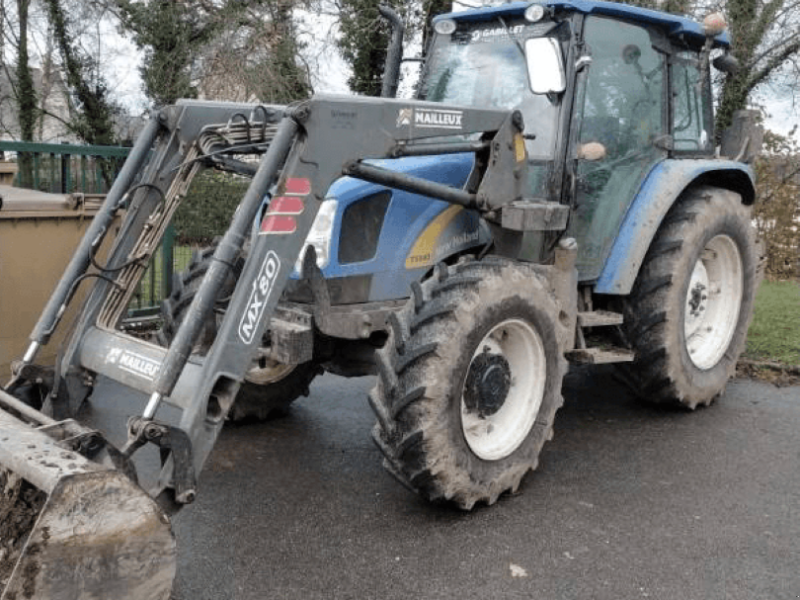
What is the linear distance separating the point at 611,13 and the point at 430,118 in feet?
4.97

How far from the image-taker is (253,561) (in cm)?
333

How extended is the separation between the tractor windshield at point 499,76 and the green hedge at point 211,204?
548 cm

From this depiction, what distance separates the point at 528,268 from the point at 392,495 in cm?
128

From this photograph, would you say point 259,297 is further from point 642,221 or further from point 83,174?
point 83,174

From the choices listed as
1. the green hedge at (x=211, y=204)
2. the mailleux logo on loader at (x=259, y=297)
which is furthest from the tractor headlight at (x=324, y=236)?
the green hedge at (x=211, y=204)

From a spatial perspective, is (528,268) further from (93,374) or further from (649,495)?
(93,374)

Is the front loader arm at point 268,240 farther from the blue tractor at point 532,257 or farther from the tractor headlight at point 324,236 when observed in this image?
the tractor headlight at point 324,236

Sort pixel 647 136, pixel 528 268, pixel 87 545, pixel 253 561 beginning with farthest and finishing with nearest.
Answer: pixel 647 136
pixel 528 268
pixel 253 561
pixel 87 545

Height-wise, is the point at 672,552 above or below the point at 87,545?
below

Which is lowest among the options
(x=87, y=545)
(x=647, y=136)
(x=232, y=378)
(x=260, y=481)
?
(x=260, y=481)

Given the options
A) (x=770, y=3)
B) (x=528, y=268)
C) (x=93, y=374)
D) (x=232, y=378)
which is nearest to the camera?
(x=232, y=378)

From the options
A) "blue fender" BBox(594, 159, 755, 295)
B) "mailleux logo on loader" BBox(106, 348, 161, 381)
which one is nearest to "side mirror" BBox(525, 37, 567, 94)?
"blue fender" BBox(594, 159, 755, 295)

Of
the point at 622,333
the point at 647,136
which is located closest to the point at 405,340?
the point at 622,333

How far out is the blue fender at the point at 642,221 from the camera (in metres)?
4.57
